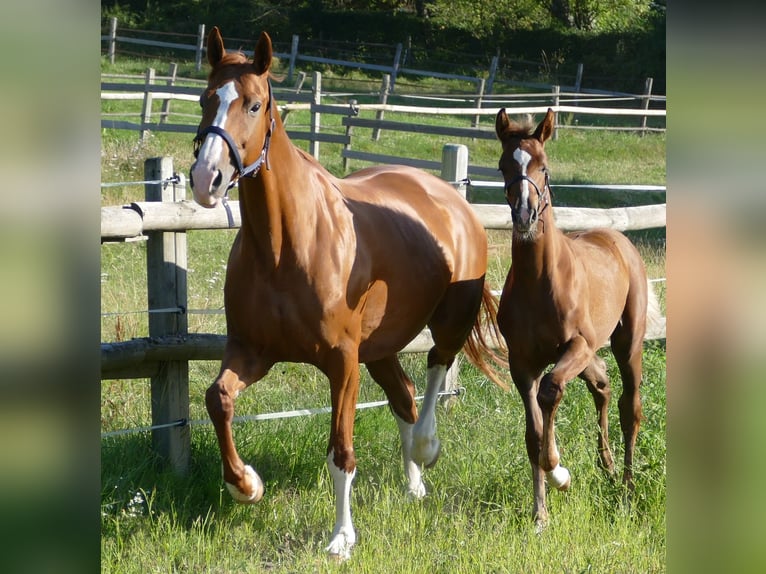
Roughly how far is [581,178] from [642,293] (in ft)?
49.0

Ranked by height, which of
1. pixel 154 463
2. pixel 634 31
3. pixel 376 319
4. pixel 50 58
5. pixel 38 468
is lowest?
pixel 154 463

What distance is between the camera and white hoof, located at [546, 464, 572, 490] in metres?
3.94

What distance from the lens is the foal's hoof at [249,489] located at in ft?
11.5

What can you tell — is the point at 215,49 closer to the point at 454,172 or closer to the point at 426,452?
the point at 426,452

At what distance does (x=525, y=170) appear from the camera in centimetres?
355

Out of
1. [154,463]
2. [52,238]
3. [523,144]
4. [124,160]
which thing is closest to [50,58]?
[52,238]

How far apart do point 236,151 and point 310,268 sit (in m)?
0.71

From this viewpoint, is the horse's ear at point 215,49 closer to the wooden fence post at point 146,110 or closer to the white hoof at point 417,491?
the white hoof at point 417,491

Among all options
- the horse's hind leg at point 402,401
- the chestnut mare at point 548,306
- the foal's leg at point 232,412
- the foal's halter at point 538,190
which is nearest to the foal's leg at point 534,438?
the chestnut mare at point 548,306

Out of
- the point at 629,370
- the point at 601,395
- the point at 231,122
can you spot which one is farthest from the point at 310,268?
the point at 629,370

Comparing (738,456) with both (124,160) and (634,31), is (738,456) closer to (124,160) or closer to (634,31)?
(124,160)

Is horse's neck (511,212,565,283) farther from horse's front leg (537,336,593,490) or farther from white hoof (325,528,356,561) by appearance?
white hoof (325,528,356,561)

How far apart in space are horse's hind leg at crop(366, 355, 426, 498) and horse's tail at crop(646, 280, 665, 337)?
65.2 inches

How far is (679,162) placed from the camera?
2.71ft
